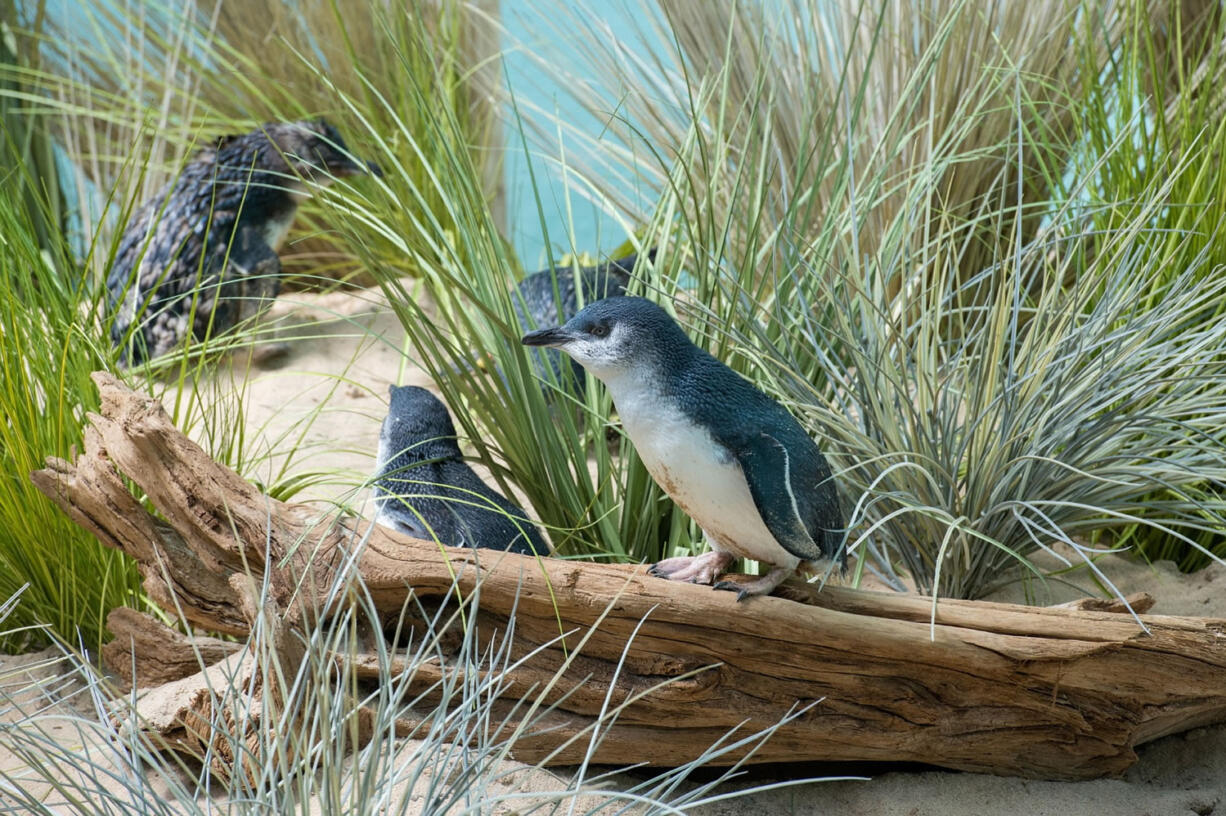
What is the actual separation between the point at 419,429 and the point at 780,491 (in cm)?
87

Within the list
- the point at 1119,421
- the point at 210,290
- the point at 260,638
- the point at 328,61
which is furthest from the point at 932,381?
the point at 328,61

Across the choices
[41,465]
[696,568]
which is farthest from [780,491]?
[41,465]

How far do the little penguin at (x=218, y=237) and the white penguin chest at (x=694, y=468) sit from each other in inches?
76.7

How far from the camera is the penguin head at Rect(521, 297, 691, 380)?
1606 millimetres

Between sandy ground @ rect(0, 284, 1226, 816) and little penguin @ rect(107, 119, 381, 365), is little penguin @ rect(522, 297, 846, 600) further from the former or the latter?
little penguin @ rect(107, 119, 381, 365)

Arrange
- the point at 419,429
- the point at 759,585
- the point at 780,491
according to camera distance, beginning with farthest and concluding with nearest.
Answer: the point at 419,429 < the point at 759,585 < the point at 780,491

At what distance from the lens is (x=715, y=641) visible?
1.76m

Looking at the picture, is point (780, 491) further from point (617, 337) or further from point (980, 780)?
point (980, 780)

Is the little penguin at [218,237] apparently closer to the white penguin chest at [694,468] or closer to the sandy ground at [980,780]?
the sandy ground at [980,780]

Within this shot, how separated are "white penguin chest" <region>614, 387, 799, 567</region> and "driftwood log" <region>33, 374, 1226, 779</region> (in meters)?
0.16

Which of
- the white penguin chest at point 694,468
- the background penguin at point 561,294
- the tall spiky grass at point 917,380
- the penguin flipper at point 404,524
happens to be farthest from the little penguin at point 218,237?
the white penguin chest at point 694,468

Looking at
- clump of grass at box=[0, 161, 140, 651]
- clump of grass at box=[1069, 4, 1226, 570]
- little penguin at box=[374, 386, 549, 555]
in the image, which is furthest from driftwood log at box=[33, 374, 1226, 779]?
clump of grass at box=[1069, 4, 1226, 570]

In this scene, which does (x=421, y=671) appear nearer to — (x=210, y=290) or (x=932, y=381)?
(x=932, y=381)

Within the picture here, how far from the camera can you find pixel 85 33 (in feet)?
16.2
